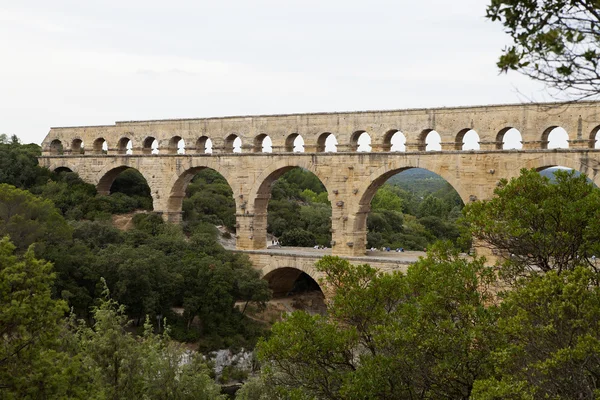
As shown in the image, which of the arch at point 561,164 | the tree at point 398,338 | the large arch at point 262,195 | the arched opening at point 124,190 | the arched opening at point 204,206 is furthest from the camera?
the arched opening at point 124,190

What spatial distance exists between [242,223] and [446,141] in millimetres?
9284

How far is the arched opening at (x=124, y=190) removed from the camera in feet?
118

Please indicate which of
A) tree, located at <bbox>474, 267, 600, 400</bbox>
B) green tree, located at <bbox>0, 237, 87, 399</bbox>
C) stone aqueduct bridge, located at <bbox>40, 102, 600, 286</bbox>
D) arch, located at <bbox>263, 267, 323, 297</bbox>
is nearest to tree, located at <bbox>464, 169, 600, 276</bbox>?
tree, located at <bbox>474, 267, 600, 400</bbox>

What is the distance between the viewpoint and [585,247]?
1274cm

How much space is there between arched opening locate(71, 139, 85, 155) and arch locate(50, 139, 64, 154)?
1.17 meters

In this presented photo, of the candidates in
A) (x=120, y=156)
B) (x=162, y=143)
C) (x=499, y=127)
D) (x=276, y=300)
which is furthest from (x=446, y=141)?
(x=120, y=156)

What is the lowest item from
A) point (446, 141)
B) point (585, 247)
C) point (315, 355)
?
point (315, 355)

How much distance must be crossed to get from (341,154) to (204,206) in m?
12.4

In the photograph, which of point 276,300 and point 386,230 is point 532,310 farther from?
point 386,230

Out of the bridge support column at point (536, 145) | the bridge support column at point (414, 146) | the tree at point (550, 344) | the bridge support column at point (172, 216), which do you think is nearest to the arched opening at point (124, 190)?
the bridge support column at point (172, 216)

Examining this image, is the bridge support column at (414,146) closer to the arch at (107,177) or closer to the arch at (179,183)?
the arch at (179,183)

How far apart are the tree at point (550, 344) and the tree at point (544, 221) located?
127 cm

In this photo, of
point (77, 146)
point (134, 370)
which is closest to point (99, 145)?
point (77, 146)

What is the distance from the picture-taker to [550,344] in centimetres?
1121
